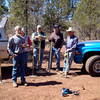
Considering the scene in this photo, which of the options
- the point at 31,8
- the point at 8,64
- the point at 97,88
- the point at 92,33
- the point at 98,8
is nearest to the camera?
the point at 97,88

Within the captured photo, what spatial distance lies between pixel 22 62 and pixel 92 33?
18.8m

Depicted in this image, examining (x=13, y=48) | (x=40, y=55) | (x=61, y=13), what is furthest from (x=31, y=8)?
(x=13, y=48)

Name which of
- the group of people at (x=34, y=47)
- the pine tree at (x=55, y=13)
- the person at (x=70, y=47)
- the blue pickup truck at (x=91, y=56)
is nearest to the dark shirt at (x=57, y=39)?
the group of people at (x=34, y=47)

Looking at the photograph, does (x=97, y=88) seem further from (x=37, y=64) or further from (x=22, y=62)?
(x=37, y=64)

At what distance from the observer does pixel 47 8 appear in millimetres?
17250

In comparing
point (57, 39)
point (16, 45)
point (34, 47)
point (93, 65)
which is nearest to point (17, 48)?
point (16, 45)

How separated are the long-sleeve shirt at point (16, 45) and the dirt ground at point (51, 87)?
3.44ft

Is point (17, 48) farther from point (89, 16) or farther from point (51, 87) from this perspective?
point (89, 16)

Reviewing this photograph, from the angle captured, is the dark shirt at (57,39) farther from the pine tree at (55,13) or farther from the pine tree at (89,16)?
the pine tree at (89,16)

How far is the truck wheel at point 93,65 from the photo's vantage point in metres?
8.86

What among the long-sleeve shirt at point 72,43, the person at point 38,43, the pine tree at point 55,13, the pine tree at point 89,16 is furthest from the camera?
the pine tree at point 89,16

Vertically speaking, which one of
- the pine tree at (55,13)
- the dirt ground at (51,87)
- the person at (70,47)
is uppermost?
the pine tree at (55,13)

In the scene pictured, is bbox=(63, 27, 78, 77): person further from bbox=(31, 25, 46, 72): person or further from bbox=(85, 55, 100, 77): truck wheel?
bbox=(31, 25, 46, 72): person

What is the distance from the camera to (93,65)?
889cm
